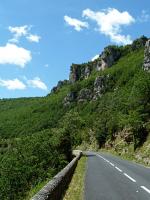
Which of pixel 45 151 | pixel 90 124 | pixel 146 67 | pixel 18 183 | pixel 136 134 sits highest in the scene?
pixel 146 67

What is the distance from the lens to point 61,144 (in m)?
41.5

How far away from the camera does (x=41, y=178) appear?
103 ft

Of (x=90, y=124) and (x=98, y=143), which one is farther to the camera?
(x=90, y=124)

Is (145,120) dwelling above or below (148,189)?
above

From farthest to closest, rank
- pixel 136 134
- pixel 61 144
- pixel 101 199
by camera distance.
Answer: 1. pixel 136 134
2. pixel 61 144
3. pixel 101 199

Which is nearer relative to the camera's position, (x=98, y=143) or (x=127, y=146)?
(x=127, y=146)

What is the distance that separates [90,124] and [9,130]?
227ft

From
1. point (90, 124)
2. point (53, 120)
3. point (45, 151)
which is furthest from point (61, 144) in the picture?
point (53, 120)

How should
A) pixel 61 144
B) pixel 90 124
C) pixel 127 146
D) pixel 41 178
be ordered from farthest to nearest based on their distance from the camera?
pixel 90 124 < pixel 127 146 < pixel 61 144 < pixel 41 178

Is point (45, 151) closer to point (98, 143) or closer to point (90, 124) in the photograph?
point (98, 143)

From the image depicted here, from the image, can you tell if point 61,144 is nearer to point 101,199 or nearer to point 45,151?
point 45,151

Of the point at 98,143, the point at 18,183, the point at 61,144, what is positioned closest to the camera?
the point at 18,183

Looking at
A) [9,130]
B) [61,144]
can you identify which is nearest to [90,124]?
[9,130]

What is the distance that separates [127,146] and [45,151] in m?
32.4
